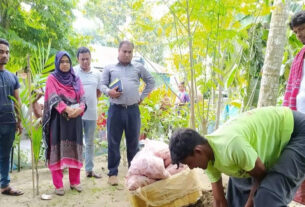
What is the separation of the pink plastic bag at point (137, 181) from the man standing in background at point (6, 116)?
4.92 feet

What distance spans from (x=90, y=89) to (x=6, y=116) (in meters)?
1.06

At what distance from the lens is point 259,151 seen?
6.11ft

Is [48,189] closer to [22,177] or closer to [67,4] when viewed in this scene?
[22,177]

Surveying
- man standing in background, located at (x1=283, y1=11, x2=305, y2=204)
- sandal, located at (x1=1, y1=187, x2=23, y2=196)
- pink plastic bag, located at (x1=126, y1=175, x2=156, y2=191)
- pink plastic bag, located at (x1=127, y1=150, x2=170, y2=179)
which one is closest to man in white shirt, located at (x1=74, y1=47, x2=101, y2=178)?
sandal, located at (x1=1, y1=187, x2=23, y2=196)

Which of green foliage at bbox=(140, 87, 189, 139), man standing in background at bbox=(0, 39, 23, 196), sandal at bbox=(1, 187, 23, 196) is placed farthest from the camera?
green foliage at bbox=(140, 87, 189, 139)

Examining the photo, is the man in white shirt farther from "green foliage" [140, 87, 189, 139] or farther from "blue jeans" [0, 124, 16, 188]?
"green foliage" [140, 87, 189, 139]

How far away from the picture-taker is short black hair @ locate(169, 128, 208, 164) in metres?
1.69

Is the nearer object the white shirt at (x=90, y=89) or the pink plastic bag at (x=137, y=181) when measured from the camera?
the pink plastic bag at (x=137, y=181)

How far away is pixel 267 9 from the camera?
2.80 m

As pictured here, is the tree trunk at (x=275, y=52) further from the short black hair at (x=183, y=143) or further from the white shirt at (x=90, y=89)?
the white shirt at (x=90, y=89)

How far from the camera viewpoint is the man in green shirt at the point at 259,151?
171cm

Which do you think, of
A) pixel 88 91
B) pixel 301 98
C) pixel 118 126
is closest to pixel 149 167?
pixel 118 126

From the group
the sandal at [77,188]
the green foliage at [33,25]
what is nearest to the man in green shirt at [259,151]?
the sandal at [77,188]

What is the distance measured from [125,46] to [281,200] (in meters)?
2.47
